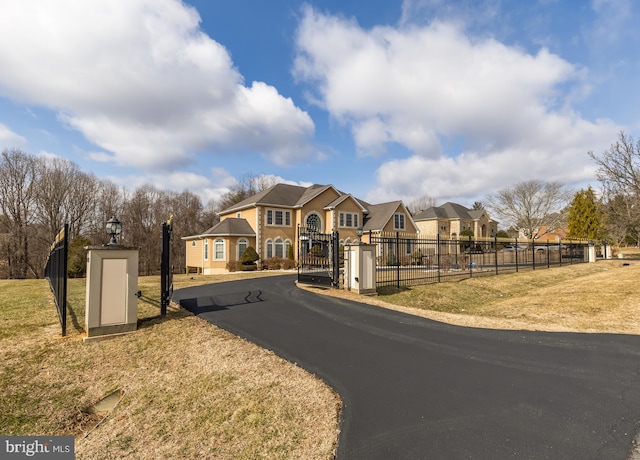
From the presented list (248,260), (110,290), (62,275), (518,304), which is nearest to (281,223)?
(248,260)

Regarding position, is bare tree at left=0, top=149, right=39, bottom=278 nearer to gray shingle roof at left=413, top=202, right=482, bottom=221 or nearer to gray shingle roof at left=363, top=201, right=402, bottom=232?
gray shingle roof at left=363, top=201, right=402, bottom=232

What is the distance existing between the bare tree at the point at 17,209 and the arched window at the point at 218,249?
816 inches

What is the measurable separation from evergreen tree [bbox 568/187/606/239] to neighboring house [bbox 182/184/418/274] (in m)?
26.3

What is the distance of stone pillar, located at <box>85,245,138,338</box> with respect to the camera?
612 centimetres

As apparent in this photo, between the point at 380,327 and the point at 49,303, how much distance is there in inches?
397

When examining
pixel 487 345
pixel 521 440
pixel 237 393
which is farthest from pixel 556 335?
pixel 237 393

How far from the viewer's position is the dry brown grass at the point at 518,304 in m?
7.80

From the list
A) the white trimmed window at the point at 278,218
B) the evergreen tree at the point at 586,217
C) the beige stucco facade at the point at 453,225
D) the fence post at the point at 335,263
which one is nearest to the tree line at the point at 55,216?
the white trimmed window at the point at 278,218

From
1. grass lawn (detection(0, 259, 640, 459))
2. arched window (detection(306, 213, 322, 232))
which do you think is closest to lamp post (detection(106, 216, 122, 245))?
grass lawn (detection(0, 259, 640, 459))

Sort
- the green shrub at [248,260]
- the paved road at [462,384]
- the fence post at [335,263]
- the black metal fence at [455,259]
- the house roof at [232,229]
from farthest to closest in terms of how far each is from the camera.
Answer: the house roof at [232,229] → the green shrub at [248,260] → the black metal fence at [455,259] → the fence post at [335,263] → the paved road at [462,384]

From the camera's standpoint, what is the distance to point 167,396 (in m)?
4.09

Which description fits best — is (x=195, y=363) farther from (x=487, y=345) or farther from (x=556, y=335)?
(x=556, y=335)

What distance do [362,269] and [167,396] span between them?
27.4 feet

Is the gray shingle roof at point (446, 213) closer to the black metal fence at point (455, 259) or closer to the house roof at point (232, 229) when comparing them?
the black metal fence at point (455, 259)
